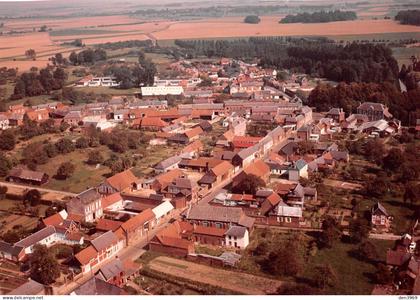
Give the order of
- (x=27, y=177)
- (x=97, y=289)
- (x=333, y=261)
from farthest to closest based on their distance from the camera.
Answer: (x=27, y=177) < (x=333, y=261) < (x=97, y=289)

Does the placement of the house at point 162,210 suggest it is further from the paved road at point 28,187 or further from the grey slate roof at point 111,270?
the paved road at point 28,187

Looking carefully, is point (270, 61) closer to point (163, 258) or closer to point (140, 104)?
point (140, 104)

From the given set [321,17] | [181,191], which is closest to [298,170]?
[181,191]

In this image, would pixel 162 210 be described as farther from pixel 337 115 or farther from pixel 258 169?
pixel 337 115

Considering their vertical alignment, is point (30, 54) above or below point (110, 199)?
above

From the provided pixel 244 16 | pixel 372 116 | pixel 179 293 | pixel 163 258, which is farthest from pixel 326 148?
pixel 244 16

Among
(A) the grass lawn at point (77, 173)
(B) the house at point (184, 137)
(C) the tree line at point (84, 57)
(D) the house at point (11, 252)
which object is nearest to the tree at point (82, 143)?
(A) the grass lawn at point (77, 173)
